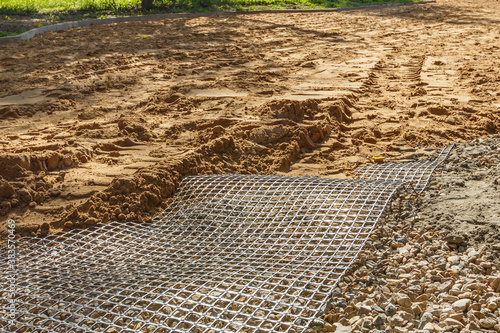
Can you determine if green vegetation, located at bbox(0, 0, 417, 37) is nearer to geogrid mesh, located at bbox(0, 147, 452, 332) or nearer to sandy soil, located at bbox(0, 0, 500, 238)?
sandy soil, located at bbox(0, 0, 500, 238)

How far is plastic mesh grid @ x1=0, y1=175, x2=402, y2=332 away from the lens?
90.3 inches

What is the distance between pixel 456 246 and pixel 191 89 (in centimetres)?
408

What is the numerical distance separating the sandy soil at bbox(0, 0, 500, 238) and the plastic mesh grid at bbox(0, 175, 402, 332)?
0.33 metres

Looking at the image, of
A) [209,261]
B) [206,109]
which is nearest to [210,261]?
[209,261]

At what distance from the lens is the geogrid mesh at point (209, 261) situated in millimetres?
2293

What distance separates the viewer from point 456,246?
2852mm

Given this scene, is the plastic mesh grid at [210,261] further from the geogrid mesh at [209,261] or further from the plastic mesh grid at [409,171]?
the plastic mesh grid at [409,171]

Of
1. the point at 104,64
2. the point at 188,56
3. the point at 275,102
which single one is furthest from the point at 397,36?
the point at 104,64

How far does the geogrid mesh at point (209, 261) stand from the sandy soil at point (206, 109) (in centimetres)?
37

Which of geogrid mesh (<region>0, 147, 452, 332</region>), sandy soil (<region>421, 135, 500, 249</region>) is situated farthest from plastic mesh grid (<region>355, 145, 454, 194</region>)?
geogrid mesh (<region>0, 147, 452, 332</region>)

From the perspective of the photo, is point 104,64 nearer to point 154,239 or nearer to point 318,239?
point 154,239

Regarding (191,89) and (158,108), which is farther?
(191,89)

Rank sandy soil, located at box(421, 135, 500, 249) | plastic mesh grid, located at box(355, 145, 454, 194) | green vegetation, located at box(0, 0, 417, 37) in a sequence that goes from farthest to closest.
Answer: green vegetation, located at box(0, 0, 417, 37)
plastic mesh grid, located at box(355, 145, 454, 194)
sandy soil, located at box(421, 135, 500, 249)

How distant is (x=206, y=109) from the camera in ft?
17.7
